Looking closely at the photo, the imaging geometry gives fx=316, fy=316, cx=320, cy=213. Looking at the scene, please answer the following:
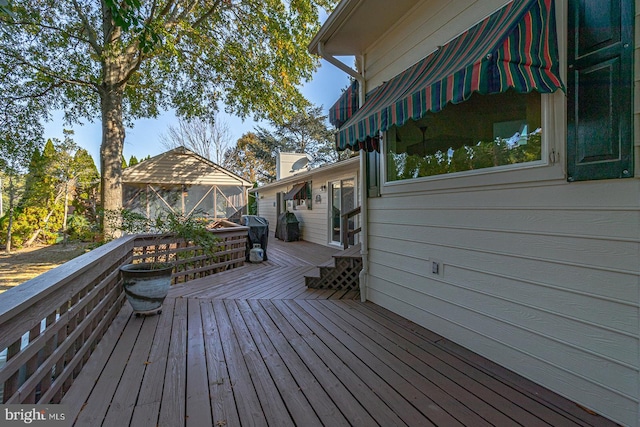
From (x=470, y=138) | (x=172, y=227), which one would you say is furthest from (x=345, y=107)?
(x=172, y=227)

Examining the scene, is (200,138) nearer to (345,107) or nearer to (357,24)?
(345,107)

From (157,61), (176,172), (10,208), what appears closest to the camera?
(157,61)

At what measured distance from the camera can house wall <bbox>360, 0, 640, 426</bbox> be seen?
A: 1773 millimetres

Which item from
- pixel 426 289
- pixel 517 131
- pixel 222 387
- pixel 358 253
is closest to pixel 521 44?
pixel 517 131

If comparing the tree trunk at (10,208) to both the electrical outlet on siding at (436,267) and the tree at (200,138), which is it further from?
the electrical outlet on siding at (436,267)

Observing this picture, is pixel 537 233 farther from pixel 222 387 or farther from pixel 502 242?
pixel 222 387

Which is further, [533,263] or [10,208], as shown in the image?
[10,208]

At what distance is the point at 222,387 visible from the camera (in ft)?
7.13

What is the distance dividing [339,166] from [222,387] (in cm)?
706

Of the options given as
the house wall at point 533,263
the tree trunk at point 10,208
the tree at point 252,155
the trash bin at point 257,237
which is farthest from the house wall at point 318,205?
the tree at point 252,155

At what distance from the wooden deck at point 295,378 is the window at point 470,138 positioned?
1.61 m

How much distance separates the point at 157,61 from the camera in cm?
716

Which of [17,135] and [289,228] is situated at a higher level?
[17,135]

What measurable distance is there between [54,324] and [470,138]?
3.40 metres
